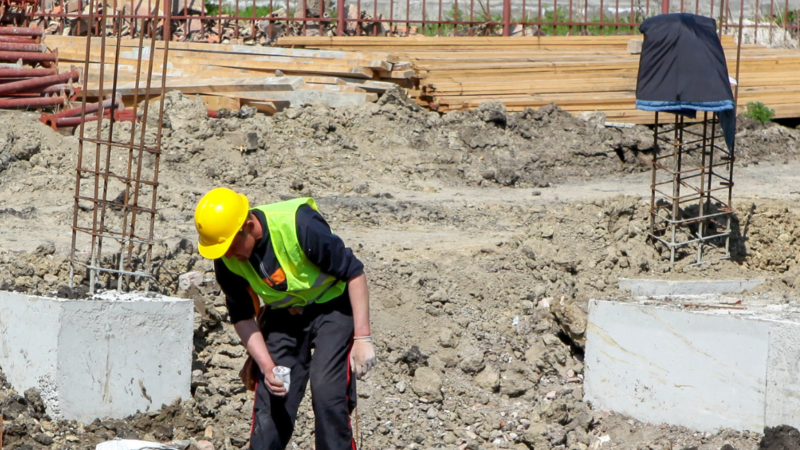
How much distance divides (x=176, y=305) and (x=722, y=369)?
3.40 m

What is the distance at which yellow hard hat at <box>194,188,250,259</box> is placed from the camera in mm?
3818

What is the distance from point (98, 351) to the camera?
5.25m

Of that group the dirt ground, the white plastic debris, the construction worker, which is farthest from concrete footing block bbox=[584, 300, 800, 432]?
the white plastic debris

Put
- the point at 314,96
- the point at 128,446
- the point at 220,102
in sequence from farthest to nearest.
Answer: the point at 314,96, the point at 220,102, the point at 128,446

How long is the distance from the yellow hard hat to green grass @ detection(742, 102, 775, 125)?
1130 cm

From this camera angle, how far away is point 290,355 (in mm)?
4266

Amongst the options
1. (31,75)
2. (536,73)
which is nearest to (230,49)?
(31,75)

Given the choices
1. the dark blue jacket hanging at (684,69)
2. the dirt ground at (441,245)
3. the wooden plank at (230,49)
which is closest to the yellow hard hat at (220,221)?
the dirt ground at (441,245)

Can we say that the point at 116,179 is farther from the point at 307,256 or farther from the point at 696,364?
the point at 696,364

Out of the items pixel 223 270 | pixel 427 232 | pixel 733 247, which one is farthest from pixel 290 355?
pixel 733 247

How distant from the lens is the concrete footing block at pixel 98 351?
5.16 meters

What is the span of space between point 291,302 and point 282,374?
33 cm

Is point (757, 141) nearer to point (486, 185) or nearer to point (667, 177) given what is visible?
point (667, 177)

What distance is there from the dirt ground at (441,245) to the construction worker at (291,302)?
139cm
